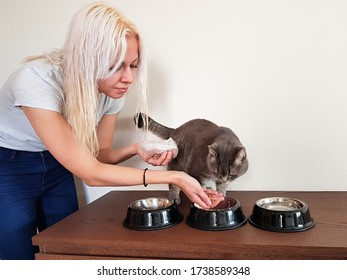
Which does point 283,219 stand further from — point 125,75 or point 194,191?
point 125,75

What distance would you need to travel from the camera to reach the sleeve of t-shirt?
907 mm

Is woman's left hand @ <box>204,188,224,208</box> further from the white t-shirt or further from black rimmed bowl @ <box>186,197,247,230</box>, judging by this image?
the white t-shirt

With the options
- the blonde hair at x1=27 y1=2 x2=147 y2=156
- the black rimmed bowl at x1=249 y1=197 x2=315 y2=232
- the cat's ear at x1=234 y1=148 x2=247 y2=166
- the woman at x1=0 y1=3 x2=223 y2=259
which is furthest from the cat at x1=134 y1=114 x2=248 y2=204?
the blonde hair at x1=27 y1=2 x2=147 y2=156

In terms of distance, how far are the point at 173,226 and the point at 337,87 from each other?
0.78 m

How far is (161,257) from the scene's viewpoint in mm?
849

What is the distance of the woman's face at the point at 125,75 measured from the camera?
3.12 feet

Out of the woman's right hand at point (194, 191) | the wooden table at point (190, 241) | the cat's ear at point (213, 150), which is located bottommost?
the wooden table at point (190, 241)

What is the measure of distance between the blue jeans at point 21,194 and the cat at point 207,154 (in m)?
0.38

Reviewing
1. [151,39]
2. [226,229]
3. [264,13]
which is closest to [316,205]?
[226,229]

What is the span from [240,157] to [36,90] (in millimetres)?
651

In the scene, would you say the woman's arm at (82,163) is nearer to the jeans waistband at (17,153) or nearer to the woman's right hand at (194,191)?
the woman's right hand at (194,191)

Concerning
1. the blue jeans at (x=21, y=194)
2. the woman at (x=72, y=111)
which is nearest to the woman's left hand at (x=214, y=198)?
the woman at (x=72, y=111)

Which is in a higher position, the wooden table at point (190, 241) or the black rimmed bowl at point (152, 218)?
the black rimmed bowl at point (152, 218)
